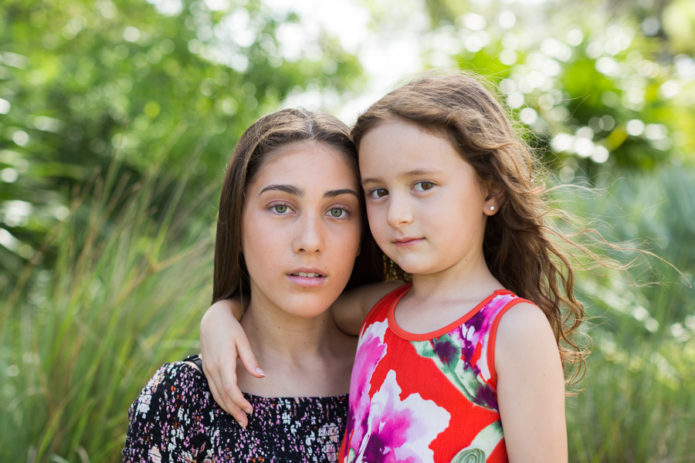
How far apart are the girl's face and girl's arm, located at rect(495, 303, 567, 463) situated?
576mm

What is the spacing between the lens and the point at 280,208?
1.99 meters

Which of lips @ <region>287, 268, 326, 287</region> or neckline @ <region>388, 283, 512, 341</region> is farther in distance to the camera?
lips @ <region>287, 268, 326, 287</region>

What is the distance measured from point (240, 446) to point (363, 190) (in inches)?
31.4

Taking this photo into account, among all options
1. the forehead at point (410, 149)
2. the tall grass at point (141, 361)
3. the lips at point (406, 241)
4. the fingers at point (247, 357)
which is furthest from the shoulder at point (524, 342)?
the tall grass at point (141, 361)

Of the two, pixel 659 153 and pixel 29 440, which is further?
pixel 659 153

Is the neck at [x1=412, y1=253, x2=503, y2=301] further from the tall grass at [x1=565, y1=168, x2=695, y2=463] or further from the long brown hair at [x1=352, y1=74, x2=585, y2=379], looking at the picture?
the tall grass at [x1=565, y1=168, x2=695, y2=463]

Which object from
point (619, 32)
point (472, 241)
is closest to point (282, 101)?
point (619, 32)

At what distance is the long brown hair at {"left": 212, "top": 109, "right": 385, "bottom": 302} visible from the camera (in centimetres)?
205

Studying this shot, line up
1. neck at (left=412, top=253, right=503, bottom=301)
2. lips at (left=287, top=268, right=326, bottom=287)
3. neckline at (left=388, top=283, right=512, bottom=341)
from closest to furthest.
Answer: neckline at (left=388, top=283, right=512, bottom=341) → neck at (left=412, top=253, right=503, bottom=301) → lips at (left=287, top=268, right=326, bottom=287)

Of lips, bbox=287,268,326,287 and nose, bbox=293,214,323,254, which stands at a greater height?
nose, bbox=293,214,323,254

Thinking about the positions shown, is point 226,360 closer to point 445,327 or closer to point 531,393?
point 445,327

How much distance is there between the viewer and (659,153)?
25.1ft

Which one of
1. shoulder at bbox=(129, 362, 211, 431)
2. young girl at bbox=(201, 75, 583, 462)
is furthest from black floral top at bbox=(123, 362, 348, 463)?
young girl at bbox=(201, 75, 583, 462)

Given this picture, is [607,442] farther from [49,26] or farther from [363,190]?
[49,26]
